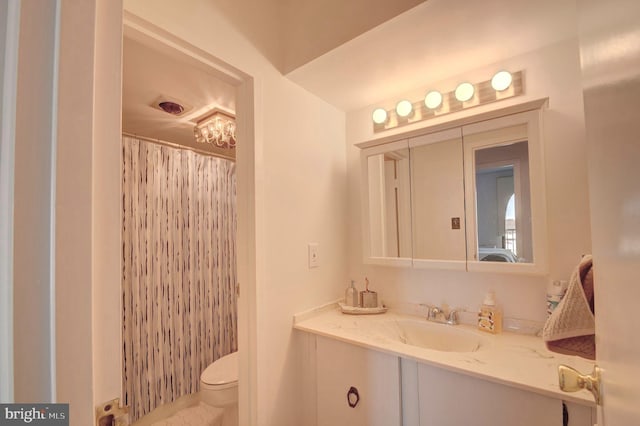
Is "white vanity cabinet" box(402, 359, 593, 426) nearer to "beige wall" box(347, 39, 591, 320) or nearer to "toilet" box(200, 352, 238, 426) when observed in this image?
"beige wall" box(347, 39, 591, 320)

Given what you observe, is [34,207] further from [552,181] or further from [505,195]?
[552,181]

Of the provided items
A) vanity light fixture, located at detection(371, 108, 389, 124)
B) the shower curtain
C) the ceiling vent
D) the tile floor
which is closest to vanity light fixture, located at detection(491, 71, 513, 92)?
vanity light fixture, located at detection(371, 108, 389, 124)

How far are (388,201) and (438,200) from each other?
0.27 meters

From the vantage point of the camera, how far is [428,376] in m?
0.95

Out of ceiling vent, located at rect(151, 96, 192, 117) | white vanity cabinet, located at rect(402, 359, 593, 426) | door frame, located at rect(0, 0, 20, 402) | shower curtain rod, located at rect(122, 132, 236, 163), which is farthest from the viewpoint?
shower curtain rod, located at rect(122, 132, 236, 163)

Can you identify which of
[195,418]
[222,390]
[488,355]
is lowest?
[195,418]

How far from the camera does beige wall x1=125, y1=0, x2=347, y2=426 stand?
109 centimetres

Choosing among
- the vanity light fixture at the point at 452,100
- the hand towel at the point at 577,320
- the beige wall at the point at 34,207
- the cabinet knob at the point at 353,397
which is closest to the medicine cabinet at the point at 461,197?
the vanity light fixture at the point at 452,100

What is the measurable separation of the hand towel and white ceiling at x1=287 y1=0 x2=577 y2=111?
2.95ft

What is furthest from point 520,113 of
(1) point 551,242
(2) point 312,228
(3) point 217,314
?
(3) point 217,314

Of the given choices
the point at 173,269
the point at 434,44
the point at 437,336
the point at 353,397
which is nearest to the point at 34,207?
the point at 353,397

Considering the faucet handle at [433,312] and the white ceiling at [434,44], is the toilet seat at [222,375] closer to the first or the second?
the faucet handle at [433,312]

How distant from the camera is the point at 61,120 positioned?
34cm

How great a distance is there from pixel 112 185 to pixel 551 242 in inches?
57.9
